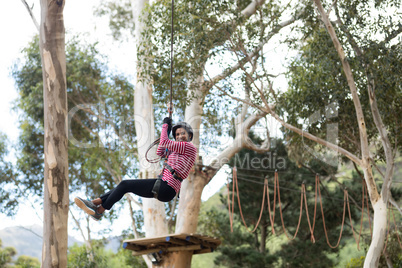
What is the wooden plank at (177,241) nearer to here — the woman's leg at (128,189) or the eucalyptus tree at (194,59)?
the eucalyptus tree at (194,59)

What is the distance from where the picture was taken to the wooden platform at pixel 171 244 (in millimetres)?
8648

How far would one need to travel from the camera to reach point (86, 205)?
15.4 feet

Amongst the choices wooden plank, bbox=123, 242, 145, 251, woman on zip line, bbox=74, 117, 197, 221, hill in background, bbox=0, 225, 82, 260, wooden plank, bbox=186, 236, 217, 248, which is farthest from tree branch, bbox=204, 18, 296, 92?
hill in background, bbox=0, 225, 82, 260

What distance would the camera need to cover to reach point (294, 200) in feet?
49.4

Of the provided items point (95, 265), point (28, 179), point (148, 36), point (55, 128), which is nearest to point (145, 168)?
point (148, 36)

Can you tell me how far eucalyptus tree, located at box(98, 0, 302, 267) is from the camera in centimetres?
905

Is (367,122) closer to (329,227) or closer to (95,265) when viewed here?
(329,227)

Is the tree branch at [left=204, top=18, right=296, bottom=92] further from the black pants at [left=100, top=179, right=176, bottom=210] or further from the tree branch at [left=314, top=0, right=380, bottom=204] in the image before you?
the black pants at [left=100, top=179, right=176, bottom=210]

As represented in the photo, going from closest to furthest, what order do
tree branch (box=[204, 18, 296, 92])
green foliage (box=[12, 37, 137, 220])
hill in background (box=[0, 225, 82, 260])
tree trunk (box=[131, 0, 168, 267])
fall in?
tree branch (box=[204, 18, 296, 92]) < tree trunk (box=[131, 0, 168, 267]) < green foliage (box=[12, 37, 137, 220]) < hill in background (box=[0, 225, 82, 260])

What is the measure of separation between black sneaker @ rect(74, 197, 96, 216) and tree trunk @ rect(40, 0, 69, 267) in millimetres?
554

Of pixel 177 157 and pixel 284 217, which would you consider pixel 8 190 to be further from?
pixel 177 157

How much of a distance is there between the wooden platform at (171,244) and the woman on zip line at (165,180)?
370 centimetres

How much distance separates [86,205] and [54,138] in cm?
103

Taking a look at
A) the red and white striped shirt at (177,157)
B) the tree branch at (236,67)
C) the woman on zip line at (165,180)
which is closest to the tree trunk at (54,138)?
the woman on zip line at (165,180)
